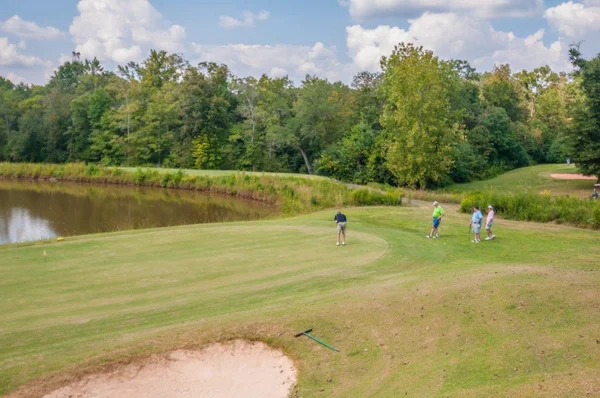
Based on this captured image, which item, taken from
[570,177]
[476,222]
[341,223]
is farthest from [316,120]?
[341,223]

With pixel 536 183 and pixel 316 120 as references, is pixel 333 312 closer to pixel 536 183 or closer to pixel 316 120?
pixel 536 183

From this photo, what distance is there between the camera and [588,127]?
155 feet

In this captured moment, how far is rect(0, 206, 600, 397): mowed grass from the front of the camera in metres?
9.93

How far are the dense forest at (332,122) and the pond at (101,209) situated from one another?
55.3 ft

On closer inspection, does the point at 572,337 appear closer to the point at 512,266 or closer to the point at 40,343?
the point at 512,266

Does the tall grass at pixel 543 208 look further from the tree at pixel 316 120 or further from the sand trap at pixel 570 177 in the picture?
the tree at pixel 316 120

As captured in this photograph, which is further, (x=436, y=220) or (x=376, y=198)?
(x=376, y=198)

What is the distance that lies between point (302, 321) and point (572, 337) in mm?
5740

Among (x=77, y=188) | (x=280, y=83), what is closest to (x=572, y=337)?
(x=77, y=188)

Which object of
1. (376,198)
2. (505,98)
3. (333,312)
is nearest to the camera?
(333,312)

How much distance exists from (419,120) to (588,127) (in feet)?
49.0

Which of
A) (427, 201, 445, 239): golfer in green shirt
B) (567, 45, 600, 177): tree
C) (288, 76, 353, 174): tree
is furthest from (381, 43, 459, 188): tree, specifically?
(427, 201, 445, 239): golfer in green shirt

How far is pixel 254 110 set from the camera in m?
81.9

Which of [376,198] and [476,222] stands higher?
[476,222]
